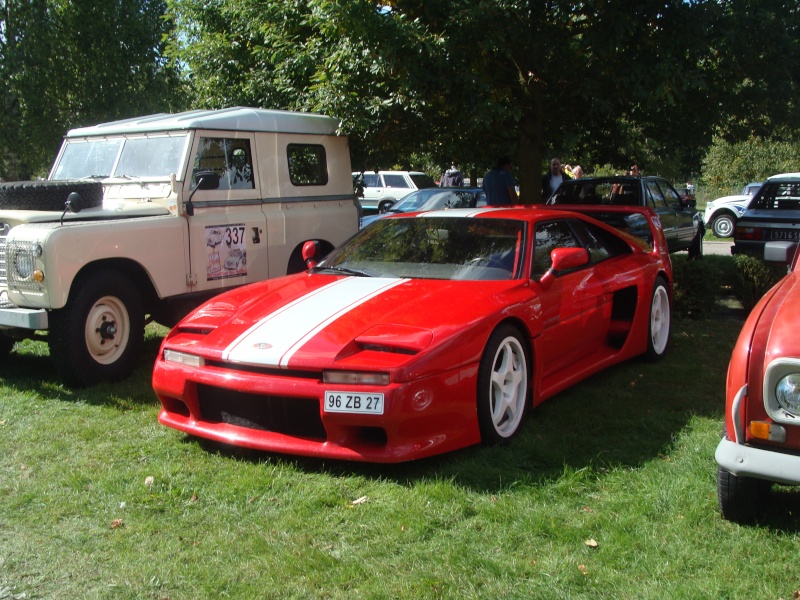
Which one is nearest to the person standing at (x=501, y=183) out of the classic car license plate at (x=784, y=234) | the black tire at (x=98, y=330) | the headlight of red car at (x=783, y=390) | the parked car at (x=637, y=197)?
the parked car at (x=637, y=197)

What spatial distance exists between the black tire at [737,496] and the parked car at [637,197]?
8.42m

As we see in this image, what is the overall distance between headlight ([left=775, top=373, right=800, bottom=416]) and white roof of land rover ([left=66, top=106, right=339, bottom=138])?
5299mm

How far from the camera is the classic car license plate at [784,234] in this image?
11.2 meters

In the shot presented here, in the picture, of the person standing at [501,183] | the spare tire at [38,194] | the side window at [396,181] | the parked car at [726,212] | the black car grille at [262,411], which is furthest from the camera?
the side window at [396,181]

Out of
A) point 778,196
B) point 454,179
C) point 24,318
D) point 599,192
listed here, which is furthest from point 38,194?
point 454,179

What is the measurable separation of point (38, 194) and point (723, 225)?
2077cm

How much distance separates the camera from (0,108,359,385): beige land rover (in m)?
5.84

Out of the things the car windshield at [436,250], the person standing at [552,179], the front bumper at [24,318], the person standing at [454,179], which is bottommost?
the front bumper at [24,318]

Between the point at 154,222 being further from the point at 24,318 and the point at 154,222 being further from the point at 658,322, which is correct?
the point at 658,322

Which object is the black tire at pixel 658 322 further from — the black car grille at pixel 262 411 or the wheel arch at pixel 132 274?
the wheel arch at pixel 132 274

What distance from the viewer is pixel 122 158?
7.32 meters

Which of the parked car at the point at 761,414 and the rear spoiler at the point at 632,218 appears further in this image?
the rear spoiler at the point at 632,218

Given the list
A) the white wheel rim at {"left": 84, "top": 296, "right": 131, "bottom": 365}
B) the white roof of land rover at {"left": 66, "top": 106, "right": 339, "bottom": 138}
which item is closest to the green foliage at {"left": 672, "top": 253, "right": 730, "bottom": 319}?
the white roof of land rover at {"left": 66, "top": 106, "right": 339, "bottom": 138}

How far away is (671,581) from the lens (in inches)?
122
